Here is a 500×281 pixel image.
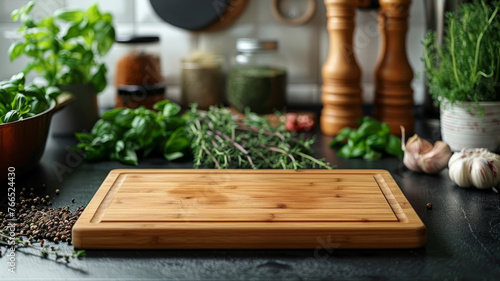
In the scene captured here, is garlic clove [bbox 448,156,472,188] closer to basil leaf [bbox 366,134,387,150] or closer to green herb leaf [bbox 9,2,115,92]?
basil leaf [bbox 366,134,387,150]

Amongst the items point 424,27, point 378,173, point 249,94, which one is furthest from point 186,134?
point 424,27

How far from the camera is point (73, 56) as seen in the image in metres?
1.56

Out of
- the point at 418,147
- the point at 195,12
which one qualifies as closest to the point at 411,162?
the point at 418,147

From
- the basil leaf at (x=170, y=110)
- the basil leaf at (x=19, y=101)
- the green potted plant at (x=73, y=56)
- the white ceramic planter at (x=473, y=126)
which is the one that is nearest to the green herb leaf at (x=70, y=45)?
the green potted plant at (x=73, y=56)

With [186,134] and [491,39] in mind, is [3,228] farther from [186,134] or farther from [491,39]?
[491,39]

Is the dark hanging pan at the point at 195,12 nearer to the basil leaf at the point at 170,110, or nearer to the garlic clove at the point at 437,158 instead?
the basil leaf at the point at 170,110

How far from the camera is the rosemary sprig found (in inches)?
33.3

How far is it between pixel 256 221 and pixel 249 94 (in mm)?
827

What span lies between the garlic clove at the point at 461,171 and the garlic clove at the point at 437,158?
0.07 metres

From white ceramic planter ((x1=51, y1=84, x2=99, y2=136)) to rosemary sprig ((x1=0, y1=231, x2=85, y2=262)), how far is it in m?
0.69

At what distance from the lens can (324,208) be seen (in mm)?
948

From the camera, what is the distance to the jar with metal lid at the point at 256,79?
5.45 ft

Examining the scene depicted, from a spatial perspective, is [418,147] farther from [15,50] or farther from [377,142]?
[15,50]

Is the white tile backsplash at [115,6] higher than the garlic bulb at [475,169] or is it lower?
higher
